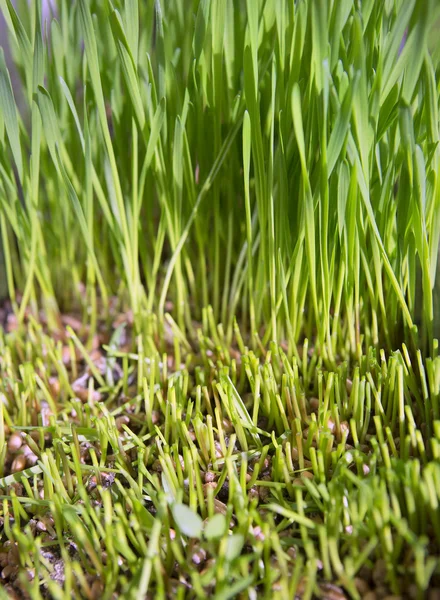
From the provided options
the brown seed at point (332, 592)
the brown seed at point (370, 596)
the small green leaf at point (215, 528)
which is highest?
the small green leaf at point (215, 528)

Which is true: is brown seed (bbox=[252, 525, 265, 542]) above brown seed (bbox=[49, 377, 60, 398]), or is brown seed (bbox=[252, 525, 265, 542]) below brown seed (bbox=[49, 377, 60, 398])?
below

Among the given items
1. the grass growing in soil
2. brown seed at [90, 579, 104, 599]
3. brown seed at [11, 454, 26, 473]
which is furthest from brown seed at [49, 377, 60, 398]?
brown seed at [90, 579, 104, 599]

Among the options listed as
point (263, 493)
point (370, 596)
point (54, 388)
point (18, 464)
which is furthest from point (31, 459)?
point (370, 596)

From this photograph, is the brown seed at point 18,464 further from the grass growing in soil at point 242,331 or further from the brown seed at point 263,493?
the brown seed at point 263,493

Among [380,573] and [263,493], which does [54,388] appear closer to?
[263,493]

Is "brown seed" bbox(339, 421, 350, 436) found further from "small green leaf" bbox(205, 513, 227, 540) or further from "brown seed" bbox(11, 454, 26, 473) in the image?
"brown seed" bbox(11, 454, 26, 473)

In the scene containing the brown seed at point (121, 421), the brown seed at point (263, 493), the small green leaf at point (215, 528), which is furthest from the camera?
the brown seed at point (121, 421)

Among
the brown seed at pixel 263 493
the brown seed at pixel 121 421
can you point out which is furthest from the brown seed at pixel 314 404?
the brown seed at pixel 121 421

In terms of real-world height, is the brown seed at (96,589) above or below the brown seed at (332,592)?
below
